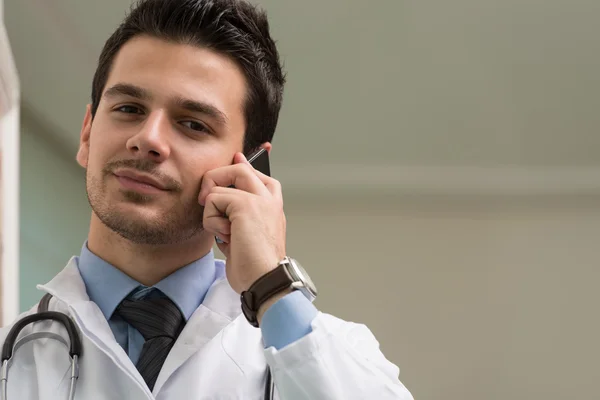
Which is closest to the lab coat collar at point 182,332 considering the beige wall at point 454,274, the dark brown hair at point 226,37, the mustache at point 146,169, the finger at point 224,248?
the finger at point 224,248

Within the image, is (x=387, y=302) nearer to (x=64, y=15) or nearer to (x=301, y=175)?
(x=301, y=175)

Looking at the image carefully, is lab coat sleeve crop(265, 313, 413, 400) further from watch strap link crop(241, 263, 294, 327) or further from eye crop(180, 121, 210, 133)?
eye crop(180, 121, 210, 133)

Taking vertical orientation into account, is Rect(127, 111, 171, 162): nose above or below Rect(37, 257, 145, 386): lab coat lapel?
above

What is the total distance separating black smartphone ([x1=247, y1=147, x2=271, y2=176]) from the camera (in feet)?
4.37

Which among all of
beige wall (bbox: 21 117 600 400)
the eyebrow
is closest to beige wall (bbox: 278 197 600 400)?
beige wall (bbox: 21 117 600 400)

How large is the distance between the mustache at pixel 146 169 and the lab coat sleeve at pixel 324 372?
0.35 metres

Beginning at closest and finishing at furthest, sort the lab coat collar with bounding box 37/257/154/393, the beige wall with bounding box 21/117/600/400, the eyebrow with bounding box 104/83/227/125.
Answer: the lab coat collar with bounding box 37/257/154/393, the eyebrow with bounding box 104/83/227/125, the beige wall with bounding box 21/117/600/400

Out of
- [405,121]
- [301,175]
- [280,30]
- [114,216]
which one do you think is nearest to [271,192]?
[114,216]

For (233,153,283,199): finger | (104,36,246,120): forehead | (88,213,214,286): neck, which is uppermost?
(104,36,246,120): forehead

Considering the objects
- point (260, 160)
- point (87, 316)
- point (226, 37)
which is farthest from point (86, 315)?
point (226, 37)

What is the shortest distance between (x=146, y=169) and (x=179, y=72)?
0.20m

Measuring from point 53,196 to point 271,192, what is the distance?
8.17 feet

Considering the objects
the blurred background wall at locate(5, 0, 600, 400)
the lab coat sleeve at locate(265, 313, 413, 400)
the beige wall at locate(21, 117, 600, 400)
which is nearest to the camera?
the lab coat sleeve at locate(265, 313, 413, 400)

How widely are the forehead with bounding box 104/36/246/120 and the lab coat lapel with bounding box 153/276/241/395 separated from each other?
0.35m
